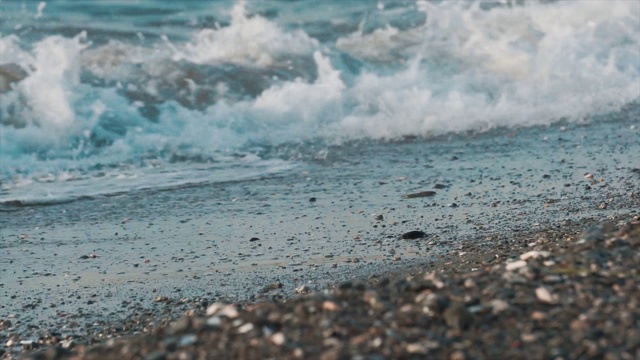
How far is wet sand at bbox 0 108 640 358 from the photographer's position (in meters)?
6.37

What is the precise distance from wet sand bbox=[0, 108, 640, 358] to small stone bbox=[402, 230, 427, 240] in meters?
0.04

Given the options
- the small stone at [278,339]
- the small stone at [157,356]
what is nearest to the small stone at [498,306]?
the small stone at [278,339]

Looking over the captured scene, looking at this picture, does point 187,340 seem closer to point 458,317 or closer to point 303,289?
point 458,317

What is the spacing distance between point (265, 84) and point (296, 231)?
652cm

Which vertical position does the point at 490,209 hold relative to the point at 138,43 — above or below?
below

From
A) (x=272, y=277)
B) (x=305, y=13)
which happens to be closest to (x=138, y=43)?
(x=305, y=13)

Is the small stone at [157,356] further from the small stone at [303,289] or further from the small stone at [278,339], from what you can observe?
the small stone at [303,289]

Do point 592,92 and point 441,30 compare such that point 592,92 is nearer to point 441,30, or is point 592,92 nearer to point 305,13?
point 441,30

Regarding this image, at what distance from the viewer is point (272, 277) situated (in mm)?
6844

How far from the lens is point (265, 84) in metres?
14.3

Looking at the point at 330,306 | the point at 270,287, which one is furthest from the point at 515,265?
the point at 270,287

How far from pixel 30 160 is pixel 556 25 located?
8.05 meters

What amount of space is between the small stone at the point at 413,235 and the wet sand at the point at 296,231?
39mm

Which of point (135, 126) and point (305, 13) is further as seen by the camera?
point (305, 13)
